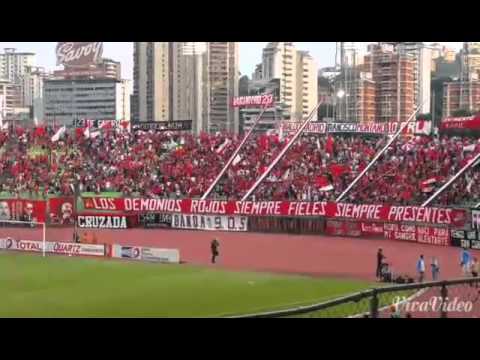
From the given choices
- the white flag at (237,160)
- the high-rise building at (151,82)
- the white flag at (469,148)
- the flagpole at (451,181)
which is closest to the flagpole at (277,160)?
the white flag at (237,160)

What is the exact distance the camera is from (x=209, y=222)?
26.4m

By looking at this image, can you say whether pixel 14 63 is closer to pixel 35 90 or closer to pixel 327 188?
pixel 35 90

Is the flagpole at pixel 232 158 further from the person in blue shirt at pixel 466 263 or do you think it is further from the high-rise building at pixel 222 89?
the person in blue shirt at pixel 466 263

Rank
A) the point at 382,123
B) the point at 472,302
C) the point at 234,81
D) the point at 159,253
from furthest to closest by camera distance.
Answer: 1. the point at 234,81
2. the point at 382,123
3. the point at 159,253
4. the point at 472,302

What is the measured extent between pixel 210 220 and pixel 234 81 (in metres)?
5.24

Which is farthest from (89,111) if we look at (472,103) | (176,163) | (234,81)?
(472,103)

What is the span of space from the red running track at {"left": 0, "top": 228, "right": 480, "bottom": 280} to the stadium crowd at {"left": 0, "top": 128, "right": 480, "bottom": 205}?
216cm

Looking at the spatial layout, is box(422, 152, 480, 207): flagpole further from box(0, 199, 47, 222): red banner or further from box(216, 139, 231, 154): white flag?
box(0, 199, 47, 222): red banner

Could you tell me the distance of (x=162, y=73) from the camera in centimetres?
2588

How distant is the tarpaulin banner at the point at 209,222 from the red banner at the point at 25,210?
16.5 feet

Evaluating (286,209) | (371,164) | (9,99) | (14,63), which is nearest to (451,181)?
(371,164)

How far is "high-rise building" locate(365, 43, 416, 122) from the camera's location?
2378 centimetres

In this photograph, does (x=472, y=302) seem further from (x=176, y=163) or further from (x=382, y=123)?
(x=176, y=163)

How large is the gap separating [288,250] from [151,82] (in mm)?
8286
